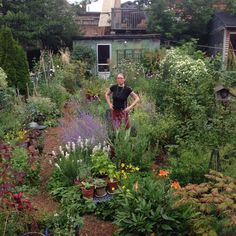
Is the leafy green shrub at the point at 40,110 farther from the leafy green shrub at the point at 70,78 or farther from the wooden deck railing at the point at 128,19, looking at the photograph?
the wooden deck railing at the point at 128,19

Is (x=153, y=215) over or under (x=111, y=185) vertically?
over

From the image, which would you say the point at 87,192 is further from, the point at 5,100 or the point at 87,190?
the point at 5,100

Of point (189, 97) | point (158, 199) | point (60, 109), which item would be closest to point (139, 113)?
point (189, 97)

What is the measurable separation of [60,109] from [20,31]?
34.0 ft

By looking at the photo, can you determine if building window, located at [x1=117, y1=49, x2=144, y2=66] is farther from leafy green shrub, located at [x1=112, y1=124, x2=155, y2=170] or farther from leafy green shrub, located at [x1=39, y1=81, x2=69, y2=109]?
leafy green shrub, located at [x1=112, y1=124, x2=155, y2=170]

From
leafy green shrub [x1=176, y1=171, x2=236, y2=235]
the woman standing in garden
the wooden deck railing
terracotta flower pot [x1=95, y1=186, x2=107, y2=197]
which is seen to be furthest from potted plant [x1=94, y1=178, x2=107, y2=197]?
the wooden deck railing

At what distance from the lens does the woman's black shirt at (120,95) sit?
25.8 ft

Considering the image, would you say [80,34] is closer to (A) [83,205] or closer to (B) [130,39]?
(B) [130,39]

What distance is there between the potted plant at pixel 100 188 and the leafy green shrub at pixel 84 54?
14729 mm

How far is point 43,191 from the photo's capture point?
5.96m

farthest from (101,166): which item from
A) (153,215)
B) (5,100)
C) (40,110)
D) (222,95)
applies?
(5,100)

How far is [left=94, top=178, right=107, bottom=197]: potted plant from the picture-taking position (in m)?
5.55

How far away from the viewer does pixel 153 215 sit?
4410 mm

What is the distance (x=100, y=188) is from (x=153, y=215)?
4.42ft
